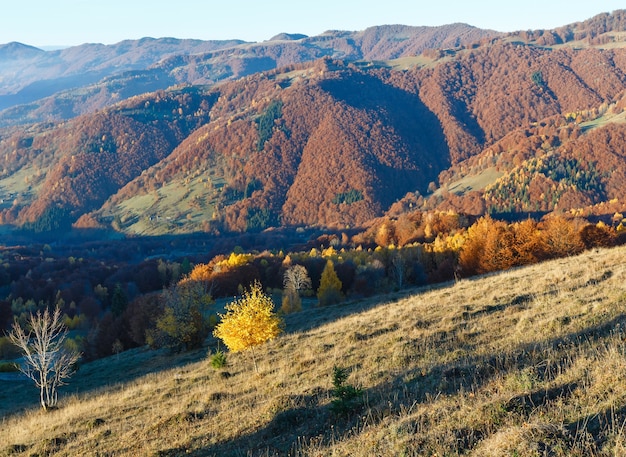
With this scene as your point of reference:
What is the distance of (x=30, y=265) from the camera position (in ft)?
598

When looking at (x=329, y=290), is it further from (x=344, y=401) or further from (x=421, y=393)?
(x=344, y=401)

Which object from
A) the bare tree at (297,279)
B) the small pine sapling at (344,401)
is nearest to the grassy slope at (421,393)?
the small pine sapling at (344,401)

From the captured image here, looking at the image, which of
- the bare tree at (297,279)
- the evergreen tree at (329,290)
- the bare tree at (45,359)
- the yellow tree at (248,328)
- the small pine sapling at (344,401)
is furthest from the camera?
the bare tree at (297,279)

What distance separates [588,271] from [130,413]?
2501 centimetres

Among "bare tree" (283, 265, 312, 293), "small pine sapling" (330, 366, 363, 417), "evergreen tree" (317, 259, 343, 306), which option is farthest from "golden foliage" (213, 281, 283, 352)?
"bare tree" (283, 265, 312, 293)

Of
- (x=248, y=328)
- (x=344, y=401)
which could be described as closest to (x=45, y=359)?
(x=248, y=328)

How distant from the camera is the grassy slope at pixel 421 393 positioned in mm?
9766

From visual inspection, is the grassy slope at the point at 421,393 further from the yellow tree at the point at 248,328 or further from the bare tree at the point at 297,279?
the bare tree at the point at 297,279

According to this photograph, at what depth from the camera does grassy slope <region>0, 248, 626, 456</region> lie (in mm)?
9766

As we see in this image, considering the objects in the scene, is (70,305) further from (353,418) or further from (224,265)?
(353,418)

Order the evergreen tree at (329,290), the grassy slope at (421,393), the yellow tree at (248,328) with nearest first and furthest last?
1. the grassy slope at (421,393)
2. the yellow tree at (248,328)
3. the evergreen tree at (329,290)

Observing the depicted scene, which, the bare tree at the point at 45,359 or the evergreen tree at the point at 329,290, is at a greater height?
the bare tree at the point at 45,359

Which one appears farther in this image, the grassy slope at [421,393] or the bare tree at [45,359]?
the bare tree at [45,359]

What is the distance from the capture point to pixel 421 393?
13453 mm
